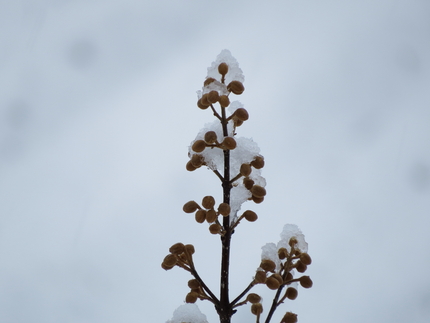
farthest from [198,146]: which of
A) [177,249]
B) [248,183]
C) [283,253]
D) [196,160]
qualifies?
[283,253]

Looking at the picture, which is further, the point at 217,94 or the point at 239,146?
the point at 239,146

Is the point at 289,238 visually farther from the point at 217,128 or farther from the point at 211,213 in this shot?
the point at 217,128

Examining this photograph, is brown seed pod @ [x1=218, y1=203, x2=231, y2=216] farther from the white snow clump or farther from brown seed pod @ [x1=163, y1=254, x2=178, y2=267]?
the white snow clump

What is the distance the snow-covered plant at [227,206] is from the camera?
6.97 feet

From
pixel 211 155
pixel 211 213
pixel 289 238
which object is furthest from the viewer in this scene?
pixel 289 238

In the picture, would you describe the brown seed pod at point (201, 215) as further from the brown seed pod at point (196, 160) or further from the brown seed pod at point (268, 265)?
the brown seed pod at point (268, 265)

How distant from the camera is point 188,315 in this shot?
2.22m

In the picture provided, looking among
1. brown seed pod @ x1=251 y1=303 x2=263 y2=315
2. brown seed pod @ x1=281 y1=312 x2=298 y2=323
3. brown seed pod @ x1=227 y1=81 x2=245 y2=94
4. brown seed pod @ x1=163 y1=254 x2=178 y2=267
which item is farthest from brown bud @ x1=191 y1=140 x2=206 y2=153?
brown seed pod @ x1=281 y1=312 x2=298 y2=323

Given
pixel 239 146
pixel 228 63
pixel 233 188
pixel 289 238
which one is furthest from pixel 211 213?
pixel 228 63

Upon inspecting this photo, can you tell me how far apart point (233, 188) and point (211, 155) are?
286 mm

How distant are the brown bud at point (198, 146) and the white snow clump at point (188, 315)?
1.01 m

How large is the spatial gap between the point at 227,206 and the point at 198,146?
0.40m

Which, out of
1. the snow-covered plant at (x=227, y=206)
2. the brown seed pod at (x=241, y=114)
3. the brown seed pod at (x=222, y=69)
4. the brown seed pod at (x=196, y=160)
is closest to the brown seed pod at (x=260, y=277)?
the snow-covered plant at (x=227, y=206)

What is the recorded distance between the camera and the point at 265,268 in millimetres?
2199
